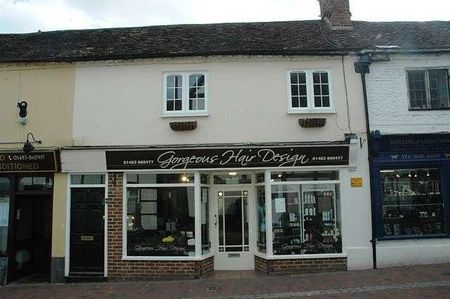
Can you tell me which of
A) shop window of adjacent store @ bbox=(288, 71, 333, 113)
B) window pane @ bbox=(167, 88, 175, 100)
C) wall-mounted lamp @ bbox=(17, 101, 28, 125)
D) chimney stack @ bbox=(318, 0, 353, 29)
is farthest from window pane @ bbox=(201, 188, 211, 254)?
chimney stack @ bbox=(318, 0, 353, 29)

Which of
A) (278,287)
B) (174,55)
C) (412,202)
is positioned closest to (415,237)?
(412,202)

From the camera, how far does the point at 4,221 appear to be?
460 inches

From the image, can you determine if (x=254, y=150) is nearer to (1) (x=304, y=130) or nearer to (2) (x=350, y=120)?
(1) (x=304, y=130)

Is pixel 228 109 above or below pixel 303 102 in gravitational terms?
below

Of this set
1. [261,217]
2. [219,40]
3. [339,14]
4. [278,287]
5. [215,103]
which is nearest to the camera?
[278,287]

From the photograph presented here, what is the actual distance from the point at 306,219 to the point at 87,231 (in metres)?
5.74

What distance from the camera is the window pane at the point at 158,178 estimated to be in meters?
11.5

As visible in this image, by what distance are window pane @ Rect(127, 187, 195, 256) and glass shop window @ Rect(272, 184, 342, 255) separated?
227 cm

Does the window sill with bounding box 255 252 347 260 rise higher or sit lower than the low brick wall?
higher

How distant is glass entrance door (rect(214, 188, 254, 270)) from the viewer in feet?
39.1

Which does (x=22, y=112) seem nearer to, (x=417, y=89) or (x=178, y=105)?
(x=178, y=105)

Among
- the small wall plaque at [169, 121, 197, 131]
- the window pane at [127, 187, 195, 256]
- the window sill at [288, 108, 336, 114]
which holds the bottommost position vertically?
the window pane at [127, 187, 195, 256]

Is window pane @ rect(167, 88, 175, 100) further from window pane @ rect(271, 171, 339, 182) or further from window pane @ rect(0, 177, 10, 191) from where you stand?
window pane @ rect(0, 177, 10, 191)

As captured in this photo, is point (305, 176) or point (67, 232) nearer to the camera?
point (67, 232)
